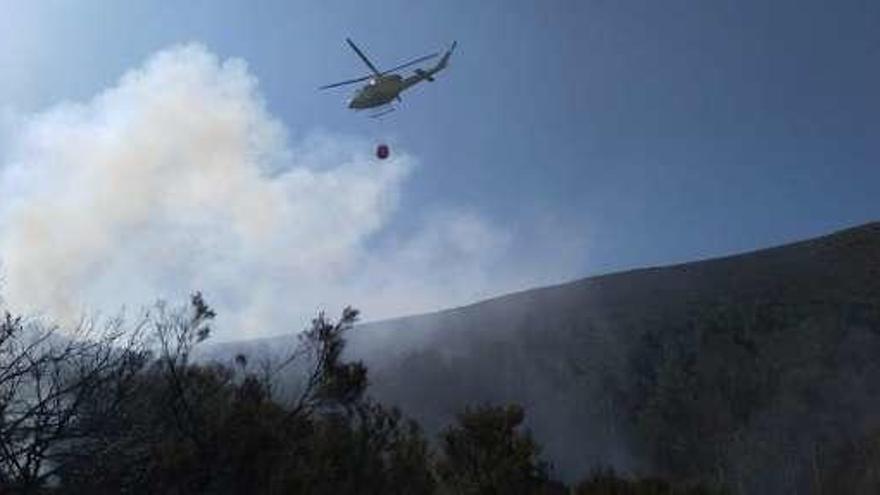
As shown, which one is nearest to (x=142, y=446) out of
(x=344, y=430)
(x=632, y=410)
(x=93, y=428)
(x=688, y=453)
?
(x=93, y=428)

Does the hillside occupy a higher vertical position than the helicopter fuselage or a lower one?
lower

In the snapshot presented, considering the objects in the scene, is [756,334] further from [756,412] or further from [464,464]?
[464,464]

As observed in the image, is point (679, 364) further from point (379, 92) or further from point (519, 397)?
point (379, 92)

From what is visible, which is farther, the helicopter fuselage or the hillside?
the hillside

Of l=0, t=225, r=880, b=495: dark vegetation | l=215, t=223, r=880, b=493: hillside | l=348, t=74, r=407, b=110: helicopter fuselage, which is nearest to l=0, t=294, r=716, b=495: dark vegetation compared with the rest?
l=0, t=225, r=880, b=495: dark vegetation

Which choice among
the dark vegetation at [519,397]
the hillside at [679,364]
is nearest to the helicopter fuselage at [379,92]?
the dark vegetation at [519,397]

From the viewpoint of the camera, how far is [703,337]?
84.2 meters

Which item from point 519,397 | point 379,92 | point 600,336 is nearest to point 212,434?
point 379,92

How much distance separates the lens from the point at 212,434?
19.6 m

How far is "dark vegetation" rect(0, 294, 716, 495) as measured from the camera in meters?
16.2

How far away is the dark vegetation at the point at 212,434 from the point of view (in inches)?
640

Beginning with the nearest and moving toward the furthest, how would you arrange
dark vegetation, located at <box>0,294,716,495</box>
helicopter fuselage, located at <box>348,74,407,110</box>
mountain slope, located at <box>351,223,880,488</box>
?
1. dark vegetation, located at <box>0,294,716,495</box>
2. helicopter fuselage, located at <box>348,74,407,110</box>
3. mountain slope, located at <box>351,223,880,488</box>

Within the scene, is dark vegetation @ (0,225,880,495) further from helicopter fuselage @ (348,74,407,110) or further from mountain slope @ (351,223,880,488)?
helicopter fuselage @ (348,74,407,110)

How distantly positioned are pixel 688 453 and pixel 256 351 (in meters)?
40.3
